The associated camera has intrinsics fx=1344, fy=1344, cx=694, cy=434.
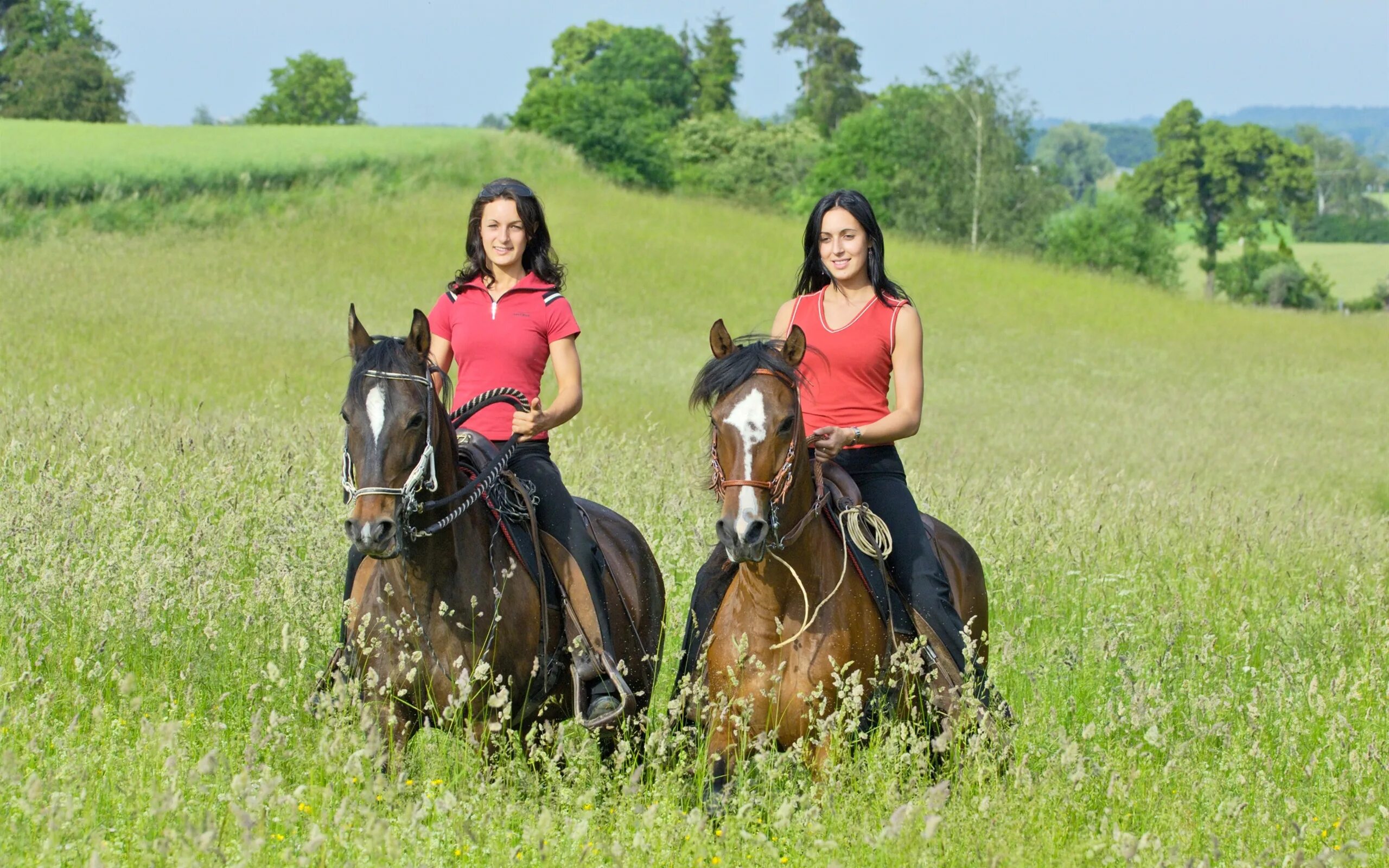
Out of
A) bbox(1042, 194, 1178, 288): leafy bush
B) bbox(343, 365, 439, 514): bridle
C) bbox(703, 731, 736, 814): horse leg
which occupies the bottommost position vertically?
bbox(703, 731, 736, 814): horse leg

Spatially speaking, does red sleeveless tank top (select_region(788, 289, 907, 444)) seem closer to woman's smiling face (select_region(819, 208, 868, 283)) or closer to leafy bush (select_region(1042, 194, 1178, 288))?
woman's smiling face (select_region(819, 208, 868, 283))

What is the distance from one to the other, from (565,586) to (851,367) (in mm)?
1582

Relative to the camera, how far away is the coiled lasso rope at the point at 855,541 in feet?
16.8

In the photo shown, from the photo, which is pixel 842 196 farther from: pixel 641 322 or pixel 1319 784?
pixel 641 322

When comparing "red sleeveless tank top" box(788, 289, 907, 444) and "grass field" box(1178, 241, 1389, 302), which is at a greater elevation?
"grass field" box(1178, 241, 1389, 302)

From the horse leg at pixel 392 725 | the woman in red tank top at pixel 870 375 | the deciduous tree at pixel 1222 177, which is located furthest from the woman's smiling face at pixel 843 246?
the deciduous tree at pixel 1222 177

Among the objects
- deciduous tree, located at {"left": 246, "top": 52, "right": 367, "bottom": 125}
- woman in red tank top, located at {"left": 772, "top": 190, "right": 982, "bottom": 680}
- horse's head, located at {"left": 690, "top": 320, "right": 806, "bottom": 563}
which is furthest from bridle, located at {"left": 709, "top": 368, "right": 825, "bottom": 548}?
deciduous tree, located at {"left": 246, "top": 52, "right": 367, "bottom": 125}

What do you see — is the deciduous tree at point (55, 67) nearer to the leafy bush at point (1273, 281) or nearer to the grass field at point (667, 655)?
the grass field at point (667, 655)

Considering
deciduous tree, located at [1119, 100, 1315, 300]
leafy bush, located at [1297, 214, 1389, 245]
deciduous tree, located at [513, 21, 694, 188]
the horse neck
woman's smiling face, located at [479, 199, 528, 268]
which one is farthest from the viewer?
leafy bush, located at [1297, 214, 1389, 245]

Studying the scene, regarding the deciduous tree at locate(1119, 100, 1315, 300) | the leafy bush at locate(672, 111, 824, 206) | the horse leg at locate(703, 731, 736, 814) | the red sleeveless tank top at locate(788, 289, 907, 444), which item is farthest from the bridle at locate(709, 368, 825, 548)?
the deciduous tree at locate(1119, 100, 1315, 300)

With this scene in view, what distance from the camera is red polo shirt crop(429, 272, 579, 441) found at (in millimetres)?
5957

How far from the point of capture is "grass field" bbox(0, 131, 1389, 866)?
4.30m

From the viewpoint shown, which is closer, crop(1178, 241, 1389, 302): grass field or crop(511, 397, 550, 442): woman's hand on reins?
crop(511, 397, 550, 442): woman's hand on reins

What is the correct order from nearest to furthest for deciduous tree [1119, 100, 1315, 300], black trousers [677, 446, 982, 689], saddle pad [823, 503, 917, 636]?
1. saddle pad [823, 503, 917, 636]
2. black trousers [677, 446, 982, 689]
3. deciduous tree [1119, 100, 1315, 300]
